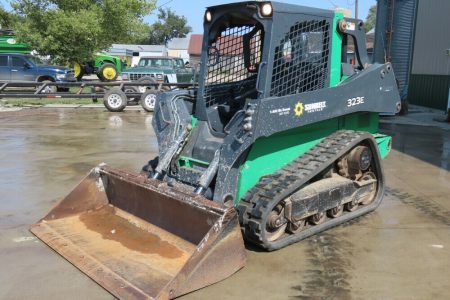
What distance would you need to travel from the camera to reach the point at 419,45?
20141 mm

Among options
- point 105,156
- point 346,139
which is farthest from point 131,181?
point 105,156

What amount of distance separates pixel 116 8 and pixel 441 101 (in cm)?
1409

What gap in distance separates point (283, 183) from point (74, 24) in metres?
18.4

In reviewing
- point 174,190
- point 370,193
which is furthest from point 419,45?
point 174,190

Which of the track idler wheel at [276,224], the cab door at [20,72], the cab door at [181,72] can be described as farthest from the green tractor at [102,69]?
the track idler wheel at [276,224]

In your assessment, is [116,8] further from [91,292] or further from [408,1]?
[91,292]

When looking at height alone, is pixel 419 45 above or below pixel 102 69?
above

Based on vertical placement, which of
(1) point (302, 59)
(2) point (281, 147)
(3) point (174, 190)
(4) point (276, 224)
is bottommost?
(4) point (276, 224)

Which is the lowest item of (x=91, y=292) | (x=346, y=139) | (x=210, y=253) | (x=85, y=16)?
(x=91, y=292)

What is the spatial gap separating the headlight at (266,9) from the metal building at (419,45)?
10.6 meters

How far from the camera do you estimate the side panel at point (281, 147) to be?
461 cm

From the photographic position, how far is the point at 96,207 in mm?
5289

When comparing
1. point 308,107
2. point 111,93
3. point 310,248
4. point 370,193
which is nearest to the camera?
point 310,248

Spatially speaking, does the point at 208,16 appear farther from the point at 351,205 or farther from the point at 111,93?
the point at 111,93
